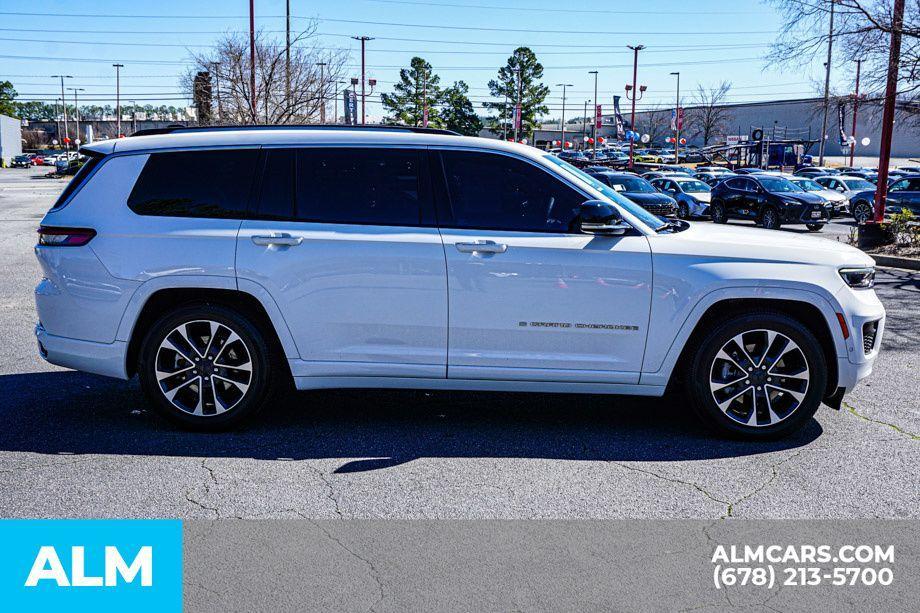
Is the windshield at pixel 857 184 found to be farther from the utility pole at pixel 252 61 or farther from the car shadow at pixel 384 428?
the car shadow at pixel 384 428

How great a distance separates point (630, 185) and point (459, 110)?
290 feet

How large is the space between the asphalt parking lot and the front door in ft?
1.71

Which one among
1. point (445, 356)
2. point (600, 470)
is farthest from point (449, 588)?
point (445, 356)

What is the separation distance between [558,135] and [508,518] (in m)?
161

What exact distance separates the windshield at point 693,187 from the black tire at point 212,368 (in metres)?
26.8

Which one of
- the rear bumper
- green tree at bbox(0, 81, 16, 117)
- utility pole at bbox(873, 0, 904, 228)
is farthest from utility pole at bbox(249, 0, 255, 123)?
green tree at bbox(0, 81, 16, 117)

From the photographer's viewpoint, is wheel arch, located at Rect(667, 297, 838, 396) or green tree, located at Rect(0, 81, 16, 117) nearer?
wheel arch, located at Rect(667, 297, 838, 396)

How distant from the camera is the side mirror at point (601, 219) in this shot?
527 cm

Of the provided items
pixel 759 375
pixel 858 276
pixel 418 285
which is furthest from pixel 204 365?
pixel 858 276

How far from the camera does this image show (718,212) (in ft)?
88.9

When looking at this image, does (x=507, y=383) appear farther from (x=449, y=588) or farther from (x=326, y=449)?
(x=449, y=588)

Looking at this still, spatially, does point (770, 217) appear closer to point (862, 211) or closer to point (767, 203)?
point (767, 203)

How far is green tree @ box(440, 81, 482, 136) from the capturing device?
11175 centimetres

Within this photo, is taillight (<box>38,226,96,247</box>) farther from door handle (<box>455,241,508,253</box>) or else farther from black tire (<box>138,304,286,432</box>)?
door handle (<box>455,241,508,253</box>)
